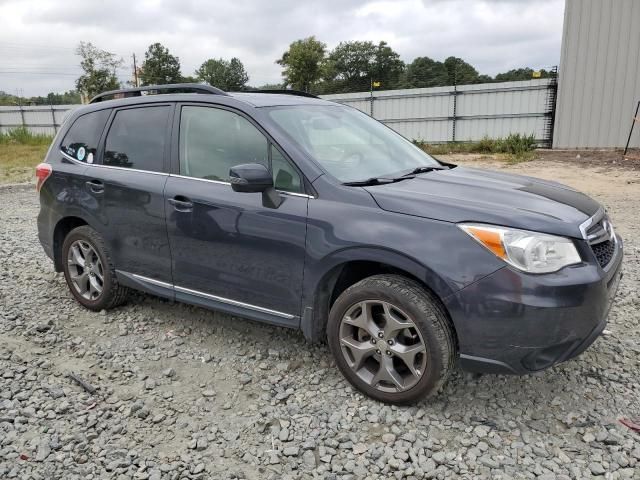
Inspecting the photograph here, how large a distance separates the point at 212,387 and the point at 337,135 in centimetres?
183

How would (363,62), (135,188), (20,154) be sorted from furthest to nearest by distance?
(363,62), (20,154), (135,188)

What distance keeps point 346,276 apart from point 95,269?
2326mm

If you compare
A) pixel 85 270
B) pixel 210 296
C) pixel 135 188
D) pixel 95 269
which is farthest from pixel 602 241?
pixel 85 270

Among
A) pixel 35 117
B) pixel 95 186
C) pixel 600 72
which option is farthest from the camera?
pixel 35 117

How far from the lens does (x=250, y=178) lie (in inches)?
122

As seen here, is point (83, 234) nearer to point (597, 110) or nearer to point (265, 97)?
point (265, 97)

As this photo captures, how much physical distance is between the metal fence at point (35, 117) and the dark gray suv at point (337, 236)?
2893 cm

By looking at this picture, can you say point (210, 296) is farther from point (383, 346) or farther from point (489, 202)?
point (489, 202)

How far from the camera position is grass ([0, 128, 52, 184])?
15.2 metres

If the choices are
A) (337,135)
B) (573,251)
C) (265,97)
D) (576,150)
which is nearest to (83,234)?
(265,97)

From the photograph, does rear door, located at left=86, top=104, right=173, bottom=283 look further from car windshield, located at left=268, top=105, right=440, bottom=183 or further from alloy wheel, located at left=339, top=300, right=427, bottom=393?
alloy wheel, located at left=339, top=300, right=427, bottom=393

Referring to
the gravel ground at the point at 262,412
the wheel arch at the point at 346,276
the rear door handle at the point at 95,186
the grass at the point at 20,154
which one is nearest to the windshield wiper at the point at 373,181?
the wheel arch at the point at 346,276

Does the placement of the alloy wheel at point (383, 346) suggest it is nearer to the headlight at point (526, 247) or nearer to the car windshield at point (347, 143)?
the headlight at point (526, 247)

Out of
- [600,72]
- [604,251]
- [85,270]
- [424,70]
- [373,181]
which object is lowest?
[85,270]
